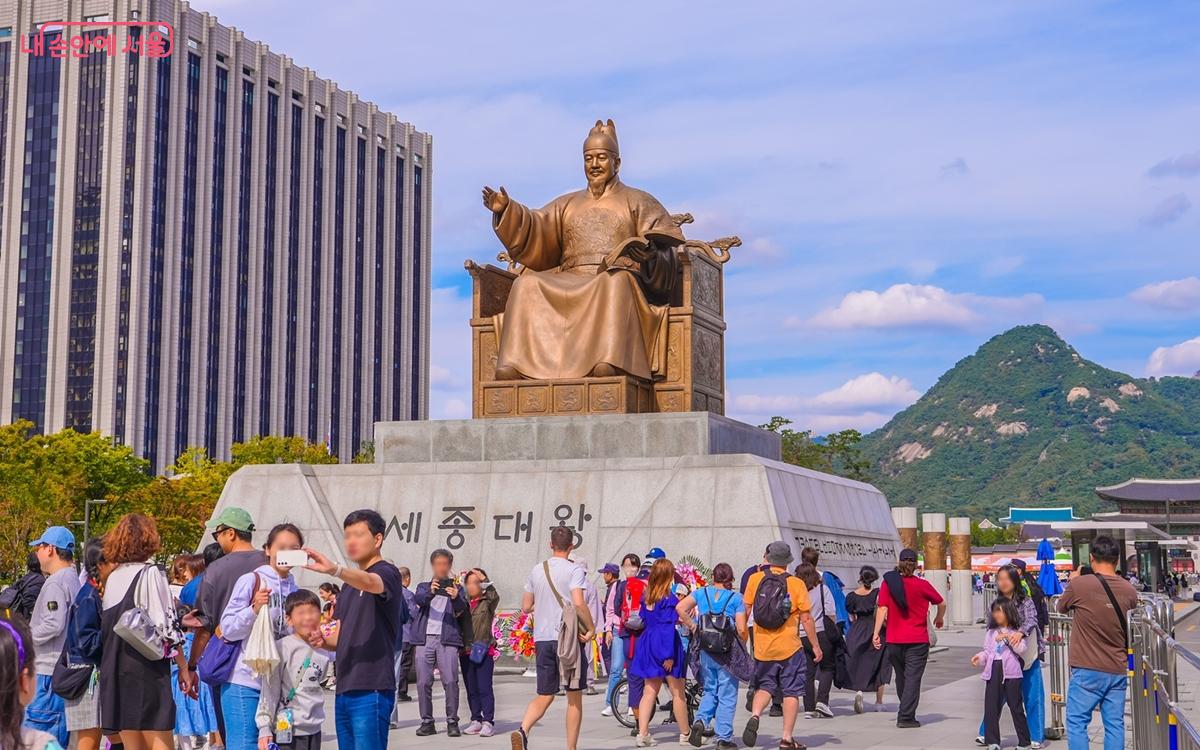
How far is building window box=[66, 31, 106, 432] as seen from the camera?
2889 inches

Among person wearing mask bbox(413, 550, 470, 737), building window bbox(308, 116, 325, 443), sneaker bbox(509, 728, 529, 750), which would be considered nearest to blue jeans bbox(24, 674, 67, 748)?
A: sneaker bbox(509, 728, 529, 750)

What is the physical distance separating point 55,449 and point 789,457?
2788 centimetres

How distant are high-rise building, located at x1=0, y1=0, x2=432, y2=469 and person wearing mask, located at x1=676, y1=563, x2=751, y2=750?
6649 cm

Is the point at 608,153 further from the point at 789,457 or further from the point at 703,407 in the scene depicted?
the point at 789,457

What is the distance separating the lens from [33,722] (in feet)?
23.9

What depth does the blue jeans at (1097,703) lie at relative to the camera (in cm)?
791

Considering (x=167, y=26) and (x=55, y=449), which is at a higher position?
(x=167, y=26)

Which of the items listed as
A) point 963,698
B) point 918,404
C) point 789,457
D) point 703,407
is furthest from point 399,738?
point 918,404

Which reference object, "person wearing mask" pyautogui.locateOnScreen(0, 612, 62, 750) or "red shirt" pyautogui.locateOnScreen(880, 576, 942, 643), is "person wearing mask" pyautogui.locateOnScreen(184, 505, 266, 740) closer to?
"person wearing mask" pyautogui.locateOnScreen(0, 612, 62, 750)

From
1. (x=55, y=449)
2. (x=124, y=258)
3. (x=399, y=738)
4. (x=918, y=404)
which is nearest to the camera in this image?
(x=399, y=738)

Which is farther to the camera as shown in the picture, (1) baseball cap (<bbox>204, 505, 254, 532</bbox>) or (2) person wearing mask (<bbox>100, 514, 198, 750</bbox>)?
(1) baseball cap (<bbox>204, 505, 254, 532</bbox>)

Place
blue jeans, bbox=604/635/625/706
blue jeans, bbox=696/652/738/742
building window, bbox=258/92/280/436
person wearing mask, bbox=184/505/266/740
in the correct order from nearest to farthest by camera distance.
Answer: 1. person wearing mask, bbox=184/505/266/740
2. blue jeans, bbox=696/652/738/742
3. blue jeans, bbox=604/635/625/706
4. building window, bbox=258/92/280/436

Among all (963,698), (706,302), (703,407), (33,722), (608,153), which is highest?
(608,153)

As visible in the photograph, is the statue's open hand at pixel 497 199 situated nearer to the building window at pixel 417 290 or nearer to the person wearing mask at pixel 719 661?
the person wearing mask at pixel 719 661
